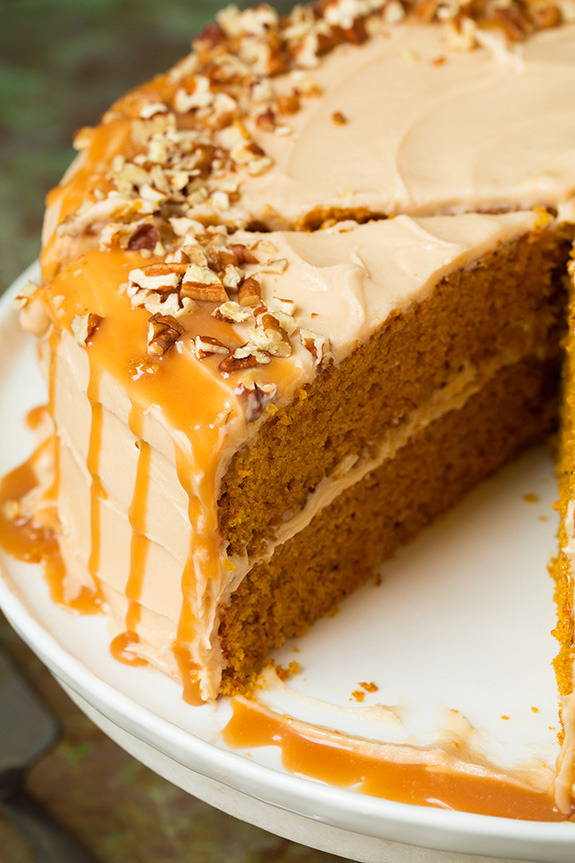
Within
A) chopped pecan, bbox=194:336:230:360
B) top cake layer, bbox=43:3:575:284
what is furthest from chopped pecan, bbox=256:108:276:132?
chopped pecan, bbox=194:336:230:360

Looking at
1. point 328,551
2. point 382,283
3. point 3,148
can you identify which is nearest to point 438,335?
point 382,283

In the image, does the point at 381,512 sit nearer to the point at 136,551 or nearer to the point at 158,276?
the point at 136,551

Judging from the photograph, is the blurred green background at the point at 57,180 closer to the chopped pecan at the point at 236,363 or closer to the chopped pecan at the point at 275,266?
the chopped pecan at the point at 236,363

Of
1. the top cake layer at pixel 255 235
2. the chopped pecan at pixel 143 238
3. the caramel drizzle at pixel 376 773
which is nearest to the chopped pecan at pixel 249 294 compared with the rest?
the top cake layer at pixel 255 235

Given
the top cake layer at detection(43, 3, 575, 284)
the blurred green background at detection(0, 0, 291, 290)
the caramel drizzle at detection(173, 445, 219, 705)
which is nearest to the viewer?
the caramel drizzle at detection(173, 445, 219, 705)

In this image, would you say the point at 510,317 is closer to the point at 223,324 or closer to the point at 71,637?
the point at 223,324

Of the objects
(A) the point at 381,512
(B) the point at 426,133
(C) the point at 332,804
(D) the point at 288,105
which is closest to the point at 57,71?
(D) the point at 288,105

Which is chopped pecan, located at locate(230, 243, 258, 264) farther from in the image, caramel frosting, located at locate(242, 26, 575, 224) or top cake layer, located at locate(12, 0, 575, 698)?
caramel frosting, located at locate(242, 26, 575, 224)
